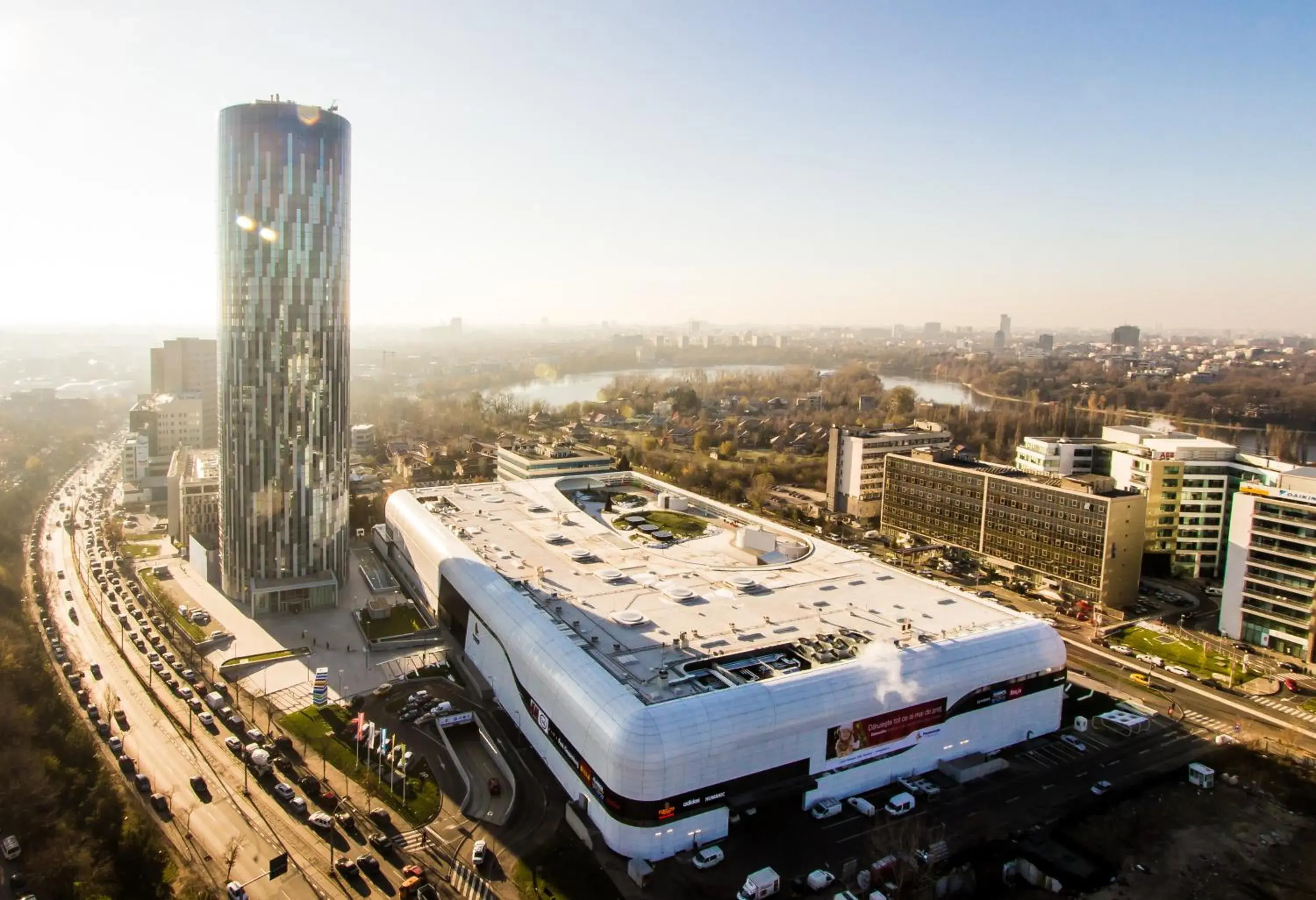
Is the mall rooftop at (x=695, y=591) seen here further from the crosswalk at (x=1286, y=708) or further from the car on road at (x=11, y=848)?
the car on road at (x=11, y=848)

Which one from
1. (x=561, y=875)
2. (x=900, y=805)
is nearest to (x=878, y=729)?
(x=900, y=805)

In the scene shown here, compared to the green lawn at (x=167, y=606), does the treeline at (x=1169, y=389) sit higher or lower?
higher

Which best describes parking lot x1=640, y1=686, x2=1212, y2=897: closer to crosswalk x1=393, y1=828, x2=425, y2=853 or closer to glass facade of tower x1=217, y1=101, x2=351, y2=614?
crosswalk x1=393, y1=828, x2=425, y2=853

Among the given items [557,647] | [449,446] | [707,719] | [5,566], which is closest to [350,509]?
[5,566]

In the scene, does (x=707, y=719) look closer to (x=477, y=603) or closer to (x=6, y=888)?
(x=477, y=603)

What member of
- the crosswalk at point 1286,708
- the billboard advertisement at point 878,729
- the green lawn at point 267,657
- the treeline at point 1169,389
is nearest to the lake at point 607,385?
the treeline at point 1169,389

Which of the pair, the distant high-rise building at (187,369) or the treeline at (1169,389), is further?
the treeline at (1169,389)
